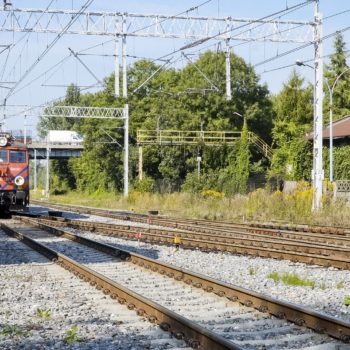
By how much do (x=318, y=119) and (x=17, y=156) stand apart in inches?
464

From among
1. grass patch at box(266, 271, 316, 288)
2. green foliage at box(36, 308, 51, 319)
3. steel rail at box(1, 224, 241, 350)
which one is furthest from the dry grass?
green foliage at box(36, 308, 51, 319)

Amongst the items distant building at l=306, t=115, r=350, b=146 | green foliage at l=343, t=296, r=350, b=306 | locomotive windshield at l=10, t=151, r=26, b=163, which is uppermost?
distant building at l=306, t=115, r=350, b=146

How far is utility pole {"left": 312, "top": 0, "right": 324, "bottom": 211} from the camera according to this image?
81.5 feet

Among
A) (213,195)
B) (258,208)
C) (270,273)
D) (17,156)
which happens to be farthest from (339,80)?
(270,273)

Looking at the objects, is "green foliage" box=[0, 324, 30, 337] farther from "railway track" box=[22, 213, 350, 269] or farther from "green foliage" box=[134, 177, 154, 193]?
"green foliage" box=[134, 177, 154, 193]

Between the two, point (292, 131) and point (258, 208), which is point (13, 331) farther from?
point (292, 131)

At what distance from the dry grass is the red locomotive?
7.73 m

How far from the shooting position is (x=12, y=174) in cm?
2770

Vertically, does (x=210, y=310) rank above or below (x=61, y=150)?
below

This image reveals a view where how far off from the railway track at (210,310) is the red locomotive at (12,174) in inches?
583

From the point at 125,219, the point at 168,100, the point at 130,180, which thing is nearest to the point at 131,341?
the point at 125,219

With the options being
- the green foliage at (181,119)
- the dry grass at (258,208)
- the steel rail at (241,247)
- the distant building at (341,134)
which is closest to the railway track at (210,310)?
the steel rail at (241,247)

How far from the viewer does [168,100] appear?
6756 centimetres

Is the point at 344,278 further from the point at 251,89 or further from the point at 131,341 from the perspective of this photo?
the point at 251,89
